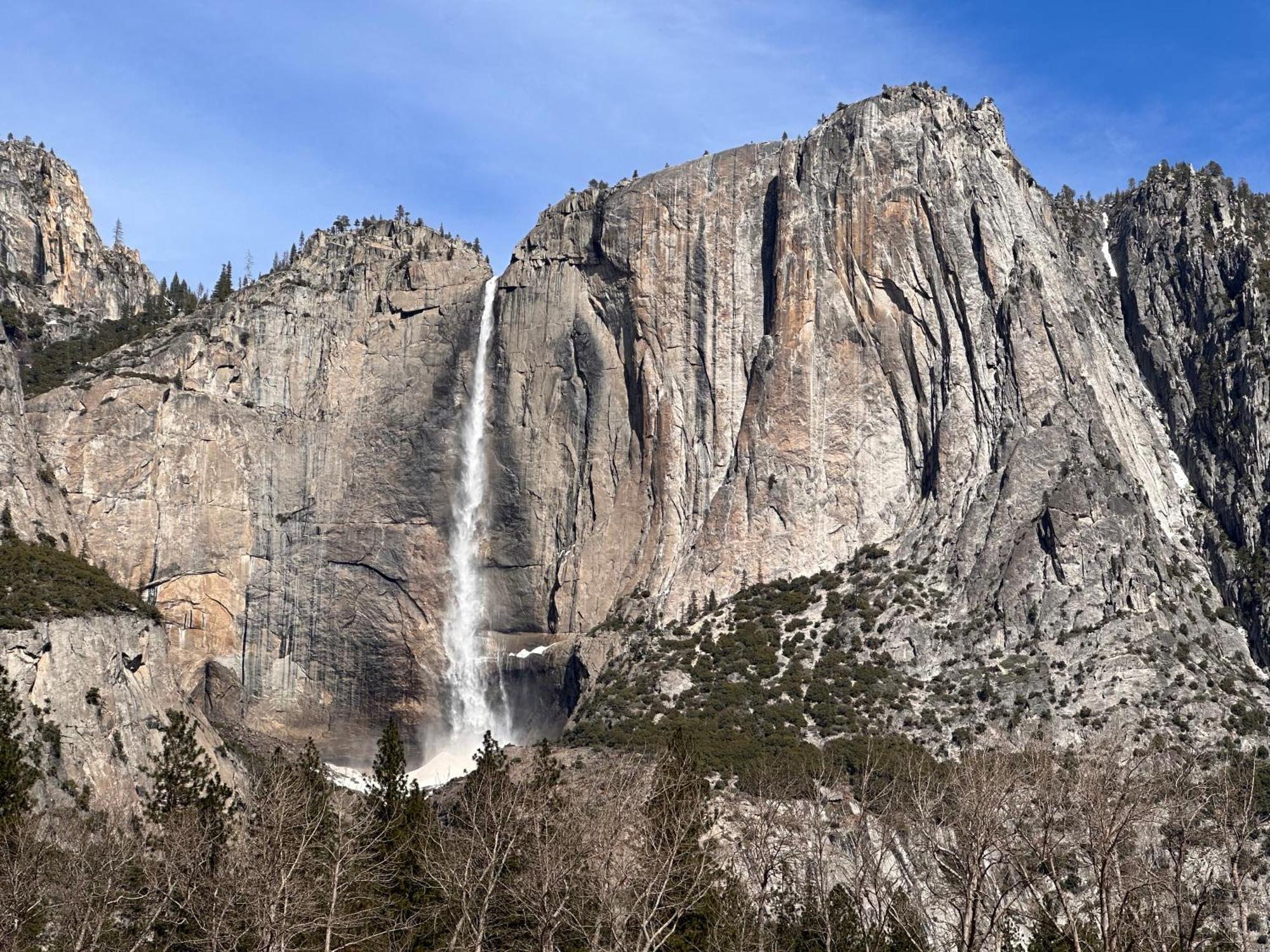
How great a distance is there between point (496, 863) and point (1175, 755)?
1582 inches

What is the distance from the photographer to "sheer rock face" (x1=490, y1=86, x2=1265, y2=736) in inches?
4281

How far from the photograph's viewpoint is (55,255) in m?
155

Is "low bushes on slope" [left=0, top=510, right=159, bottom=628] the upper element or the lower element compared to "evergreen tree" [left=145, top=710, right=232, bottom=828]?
upper

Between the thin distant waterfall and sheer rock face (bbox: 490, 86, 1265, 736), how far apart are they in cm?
153

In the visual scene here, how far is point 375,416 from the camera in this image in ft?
399

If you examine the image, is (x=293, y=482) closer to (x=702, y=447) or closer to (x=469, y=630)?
(x=469, y=630)

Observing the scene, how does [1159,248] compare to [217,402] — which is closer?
[217,402]

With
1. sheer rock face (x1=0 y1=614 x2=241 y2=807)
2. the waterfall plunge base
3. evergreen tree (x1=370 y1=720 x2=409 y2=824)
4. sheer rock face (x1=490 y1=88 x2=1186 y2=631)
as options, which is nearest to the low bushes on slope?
sheer rock face (x1=0 y1=614 x2=241 y2=807)

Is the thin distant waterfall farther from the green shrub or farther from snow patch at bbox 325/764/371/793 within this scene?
the green shrub

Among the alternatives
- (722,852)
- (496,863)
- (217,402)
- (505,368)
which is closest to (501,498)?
(505,368)

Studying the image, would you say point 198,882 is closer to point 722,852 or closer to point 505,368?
point 722,852

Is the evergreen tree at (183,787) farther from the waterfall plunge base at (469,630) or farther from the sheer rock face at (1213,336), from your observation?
the sheer rock face at (1213,336)

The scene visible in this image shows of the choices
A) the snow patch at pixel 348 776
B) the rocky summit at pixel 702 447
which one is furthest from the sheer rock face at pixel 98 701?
the snow patch at pixel 348 776

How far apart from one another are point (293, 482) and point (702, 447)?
2913cm
